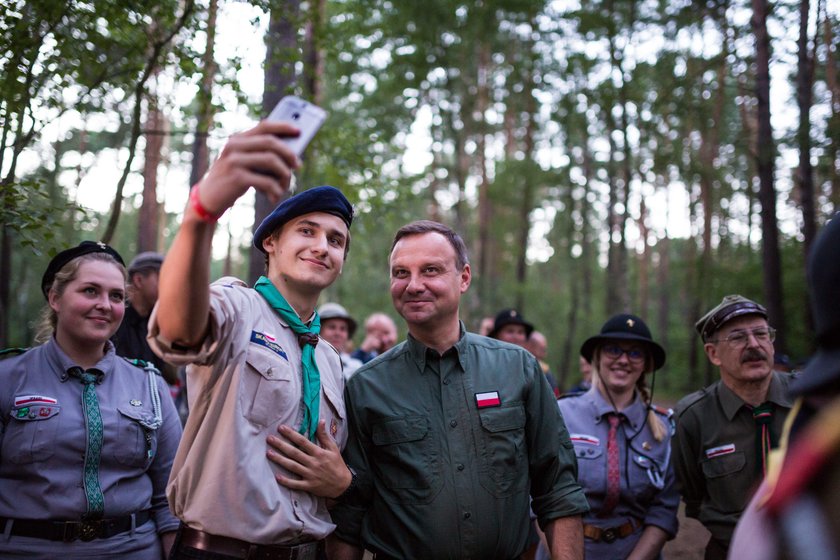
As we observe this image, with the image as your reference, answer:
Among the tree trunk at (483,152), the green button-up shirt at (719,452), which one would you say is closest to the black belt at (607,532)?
the green button-up shirt at (719,452)

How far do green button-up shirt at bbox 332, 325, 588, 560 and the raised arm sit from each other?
1336 mm

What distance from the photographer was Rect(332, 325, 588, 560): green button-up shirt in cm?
275

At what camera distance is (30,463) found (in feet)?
9.20

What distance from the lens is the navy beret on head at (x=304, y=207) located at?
261 centimetres

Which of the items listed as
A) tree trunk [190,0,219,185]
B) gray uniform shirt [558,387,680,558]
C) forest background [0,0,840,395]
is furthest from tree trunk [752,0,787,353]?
tree trunk [190,0,219,185]

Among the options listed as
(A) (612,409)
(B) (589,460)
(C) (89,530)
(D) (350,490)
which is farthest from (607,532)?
(C) (89,530)

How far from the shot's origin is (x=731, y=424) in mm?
3986

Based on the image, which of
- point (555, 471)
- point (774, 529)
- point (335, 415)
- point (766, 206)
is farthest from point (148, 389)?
point (766, 206)

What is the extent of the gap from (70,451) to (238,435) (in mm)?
1223

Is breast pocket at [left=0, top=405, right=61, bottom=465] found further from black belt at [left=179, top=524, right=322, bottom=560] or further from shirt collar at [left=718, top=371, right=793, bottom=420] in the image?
shirt collar at [left=718, top=371, right=793, bottom=420]

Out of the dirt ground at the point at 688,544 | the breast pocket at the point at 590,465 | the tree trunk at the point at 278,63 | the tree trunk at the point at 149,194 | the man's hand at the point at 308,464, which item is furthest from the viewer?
the tree trunk at the point at 149,194

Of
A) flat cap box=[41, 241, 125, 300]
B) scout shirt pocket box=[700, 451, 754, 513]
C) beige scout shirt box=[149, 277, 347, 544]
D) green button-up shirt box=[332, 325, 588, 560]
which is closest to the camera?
beige scout shirt box=[149, 277, 347, 544]

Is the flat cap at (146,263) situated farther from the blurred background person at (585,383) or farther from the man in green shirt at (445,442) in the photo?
the blurred background person at (585,383)

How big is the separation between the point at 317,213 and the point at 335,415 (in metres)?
0.83
